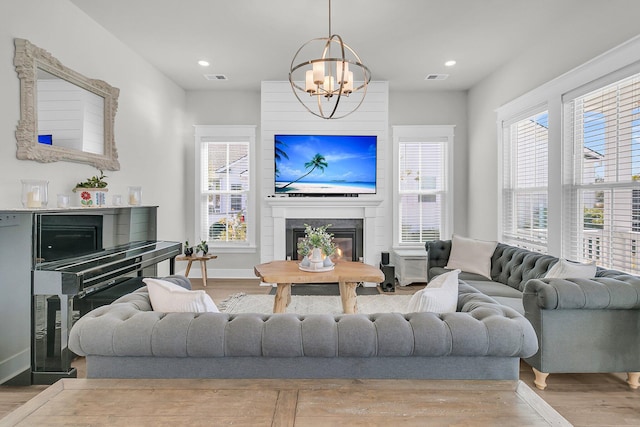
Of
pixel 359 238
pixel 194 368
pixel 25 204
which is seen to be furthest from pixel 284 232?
pixel 194 368

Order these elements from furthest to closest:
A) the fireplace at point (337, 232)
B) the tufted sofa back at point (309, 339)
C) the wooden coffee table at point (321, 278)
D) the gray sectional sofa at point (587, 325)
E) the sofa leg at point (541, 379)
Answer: the fireplace at point (337, 232), the wooden coffee table at point (321, 278), the sofa leg at point (541, 379), the gray sectional sofa at point (587, 325), the tufted sofa back at point (309, 339)

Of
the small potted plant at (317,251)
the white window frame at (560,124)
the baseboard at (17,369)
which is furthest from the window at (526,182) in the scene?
the baseboard at (17,369)

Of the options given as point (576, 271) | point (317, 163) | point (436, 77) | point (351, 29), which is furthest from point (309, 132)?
point (576, 271)

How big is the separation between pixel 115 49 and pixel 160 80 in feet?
3.28

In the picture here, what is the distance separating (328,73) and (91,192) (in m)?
2.79

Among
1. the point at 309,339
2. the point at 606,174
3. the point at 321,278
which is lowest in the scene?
the point at 321,278

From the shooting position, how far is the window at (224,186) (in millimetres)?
5672

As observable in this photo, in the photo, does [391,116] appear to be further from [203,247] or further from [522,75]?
[203,247]

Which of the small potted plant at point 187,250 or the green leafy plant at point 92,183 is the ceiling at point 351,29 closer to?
the green leafy plant at point 92,183

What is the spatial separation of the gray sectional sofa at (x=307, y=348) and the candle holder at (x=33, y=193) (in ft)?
5.44

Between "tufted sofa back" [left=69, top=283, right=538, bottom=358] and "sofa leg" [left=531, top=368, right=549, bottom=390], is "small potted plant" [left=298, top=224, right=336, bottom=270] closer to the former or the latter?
"sofa leg" [left=531, top=368, right=549, bottom=390]

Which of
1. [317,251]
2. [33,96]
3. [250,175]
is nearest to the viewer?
[33,96]

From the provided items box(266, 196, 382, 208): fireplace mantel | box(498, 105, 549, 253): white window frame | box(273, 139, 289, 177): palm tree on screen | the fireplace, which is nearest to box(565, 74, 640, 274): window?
box(498, 105, 549, 253): white window frame

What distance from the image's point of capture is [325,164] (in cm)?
519
